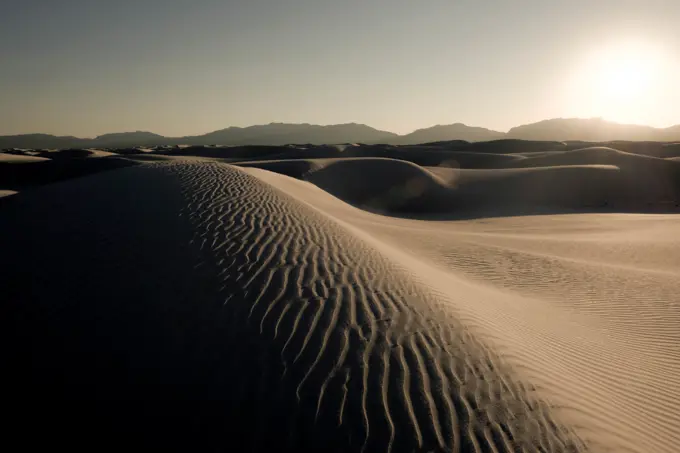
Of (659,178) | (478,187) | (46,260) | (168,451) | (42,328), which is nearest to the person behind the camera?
(168,451)

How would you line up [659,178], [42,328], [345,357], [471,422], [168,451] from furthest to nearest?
[659,178] → [42,328] → [345,357] → [471,422] → [168,451]

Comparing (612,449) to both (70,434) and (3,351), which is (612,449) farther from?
(3,351)

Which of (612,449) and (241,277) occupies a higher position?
(241,277)

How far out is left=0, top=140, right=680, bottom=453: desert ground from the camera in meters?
3.32

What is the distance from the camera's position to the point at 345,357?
3.96 m

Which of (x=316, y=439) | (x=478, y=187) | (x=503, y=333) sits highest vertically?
(x=316, y=439)

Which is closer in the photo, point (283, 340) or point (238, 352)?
point (238, 352)

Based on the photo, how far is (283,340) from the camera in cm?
412

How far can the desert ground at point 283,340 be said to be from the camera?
3.32 metres

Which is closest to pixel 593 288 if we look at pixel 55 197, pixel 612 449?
pixel 612 449

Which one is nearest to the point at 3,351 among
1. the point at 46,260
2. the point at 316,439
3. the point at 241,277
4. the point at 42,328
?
the point at 42,328

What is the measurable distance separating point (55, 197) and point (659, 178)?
132 feet

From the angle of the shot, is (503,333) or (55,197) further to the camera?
(55,197)

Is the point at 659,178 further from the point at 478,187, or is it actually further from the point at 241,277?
the point at 241,277
